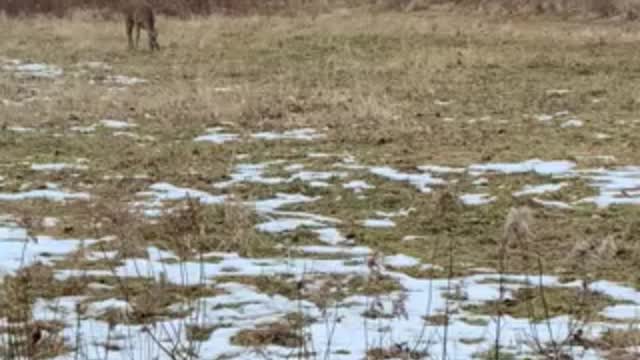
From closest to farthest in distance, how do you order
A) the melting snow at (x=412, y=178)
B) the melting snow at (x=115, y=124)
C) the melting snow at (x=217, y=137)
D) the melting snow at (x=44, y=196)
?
the melting snow at (x=44, y=196) < the melting snow at (x=412, y=178) < the melting snow at (x=217, y=137) < the melting snow at (x=115, y=124)

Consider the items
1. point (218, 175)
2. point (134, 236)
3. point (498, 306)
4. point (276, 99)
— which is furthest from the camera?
point (276, 99)

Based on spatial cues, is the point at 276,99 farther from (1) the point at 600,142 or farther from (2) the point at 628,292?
(2) the point at 628,292

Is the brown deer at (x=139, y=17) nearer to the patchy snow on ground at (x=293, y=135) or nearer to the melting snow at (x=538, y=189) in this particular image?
the patchy snow on ground at (x=293, y=135)

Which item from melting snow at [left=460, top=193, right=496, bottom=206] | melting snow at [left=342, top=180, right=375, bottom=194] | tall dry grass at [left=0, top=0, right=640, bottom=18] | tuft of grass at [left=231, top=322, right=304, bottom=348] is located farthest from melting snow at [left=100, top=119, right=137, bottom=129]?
tall dry grass at [left=0, top=0, right=640, bottom=18]

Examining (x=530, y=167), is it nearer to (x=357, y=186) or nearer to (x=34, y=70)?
(x=357, y=186)

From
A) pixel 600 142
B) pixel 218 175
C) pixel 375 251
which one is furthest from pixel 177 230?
pixel 600 142

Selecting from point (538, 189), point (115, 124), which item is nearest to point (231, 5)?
point (115, 124)

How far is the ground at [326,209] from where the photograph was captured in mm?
5898

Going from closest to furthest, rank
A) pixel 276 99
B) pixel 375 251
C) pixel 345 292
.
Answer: pixel 345 292
pixel 375 251
pixel 276 99

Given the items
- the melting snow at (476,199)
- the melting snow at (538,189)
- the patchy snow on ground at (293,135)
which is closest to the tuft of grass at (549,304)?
the melting snow at (476,199)

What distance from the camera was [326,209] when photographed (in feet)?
31.5

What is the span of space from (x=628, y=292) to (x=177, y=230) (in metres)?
3.23

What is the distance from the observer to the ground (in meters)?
5.90

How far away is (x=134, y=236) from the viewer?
289 inches
